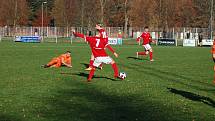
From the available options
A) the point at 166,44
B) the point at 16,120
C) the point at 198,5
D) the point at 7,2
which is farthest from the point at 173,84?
the point at 7,2

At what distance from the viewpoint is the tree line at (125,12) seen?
3469 inches

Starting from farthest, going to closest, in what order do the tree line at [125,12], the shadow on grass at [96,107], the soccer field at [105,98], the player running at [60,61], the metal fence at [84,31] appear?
the tree line at [125,12]
the metal fence at [84,31]
the player running at [60,61]
the soccer field at [105,98]
the shadow on grass at [96,107]

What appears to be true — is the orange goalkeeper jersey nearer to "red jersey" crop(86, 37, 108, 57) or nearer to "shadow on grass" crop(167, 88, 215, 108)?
"red jersey" crop(86, 37, 108, 57)

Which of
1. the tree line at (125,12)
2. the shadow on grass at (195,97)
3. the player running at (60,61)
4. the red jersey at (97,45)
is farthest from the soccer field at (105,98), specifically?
the tree line at (125,12)

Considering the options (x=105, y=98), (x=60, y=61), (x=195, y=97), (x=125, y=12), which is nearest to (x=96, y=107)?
(x=105, y=98)

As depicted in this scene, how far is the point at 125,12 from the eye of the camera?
306 feet

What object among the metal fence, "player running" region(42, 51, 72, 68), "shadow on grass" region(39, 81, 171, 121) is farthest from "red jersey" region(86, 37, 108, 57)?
the metal fence

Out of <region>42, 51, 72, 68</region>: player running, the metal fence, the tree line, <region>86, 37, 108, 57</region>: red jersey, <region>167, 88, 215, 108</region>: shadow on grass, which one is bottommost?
<region>167, 88, 215, 108</region>: shadow on grass

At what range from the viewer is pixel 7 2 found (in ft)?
310

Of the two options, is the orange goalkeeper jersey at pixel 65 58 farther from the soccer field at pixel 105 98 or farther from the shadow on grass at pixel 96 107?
the shadow on grass at pixel 96 107

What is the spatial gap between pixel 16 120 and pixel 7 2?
8863 centimetres

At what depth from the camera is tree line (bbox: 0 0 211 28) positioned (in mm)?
88125

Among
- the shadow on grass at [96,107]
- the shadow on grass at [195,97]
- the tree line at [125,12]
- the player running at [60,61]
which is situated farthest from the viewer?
the tree line at [125,12]

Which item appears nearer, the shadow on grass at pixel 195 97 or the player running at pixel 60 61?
the shadow on grass at pixel 195 97
